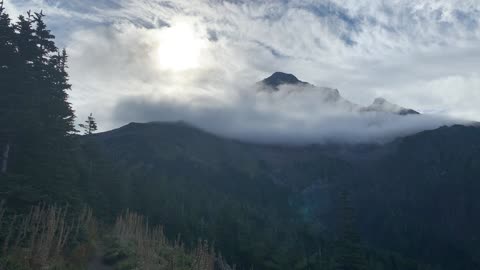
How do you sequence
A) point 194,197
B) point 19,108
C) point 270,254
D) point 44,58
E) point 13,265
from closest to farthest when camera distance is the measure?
point 13,265 < point 19,108 < point 44,58 < point 270,254 < point 194,197

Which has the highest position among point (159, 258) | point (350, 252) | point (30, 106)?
point (30, 106)

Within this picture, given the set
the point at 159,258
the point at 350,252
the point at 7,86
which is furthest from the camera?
the point at 350,252

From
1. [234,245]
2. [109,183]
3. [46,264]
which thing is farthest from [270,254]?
[46,264]

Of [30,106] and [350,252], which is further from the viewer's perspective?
[350,252]

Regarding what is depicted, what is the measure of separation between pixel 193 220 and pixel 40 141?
64.3 metres

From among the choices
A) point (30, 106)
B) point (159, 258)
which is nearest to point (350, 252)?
point (159, 258)

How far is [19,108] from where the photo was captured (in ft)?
78.4

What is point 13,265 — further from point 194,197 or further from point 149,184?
point 194,197

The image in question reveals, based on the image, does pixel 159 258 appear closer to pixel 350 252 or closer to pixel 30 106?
pixel 30 106

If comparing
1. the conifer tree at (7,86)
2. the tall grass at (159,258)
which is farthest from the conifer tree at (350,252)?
the conifer tree at (7,86)

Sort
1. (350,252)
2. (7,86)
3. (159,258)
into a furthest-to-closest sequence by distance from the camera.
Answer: (350,252), (7,86), (159,258)

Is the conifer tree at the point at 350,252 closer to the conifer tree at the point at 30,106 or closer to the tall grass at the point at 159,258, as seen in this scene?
the tall grass at the point at 159,258

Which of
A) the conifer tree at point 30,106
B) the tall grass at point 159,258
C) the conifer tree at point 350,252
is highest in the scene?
the conifer tree at point 30,106

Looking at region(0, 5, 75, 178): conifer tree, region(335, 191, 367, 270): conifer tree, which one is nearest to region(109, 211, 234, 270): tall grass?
region(0, 5, 75, 178): conifer tree
